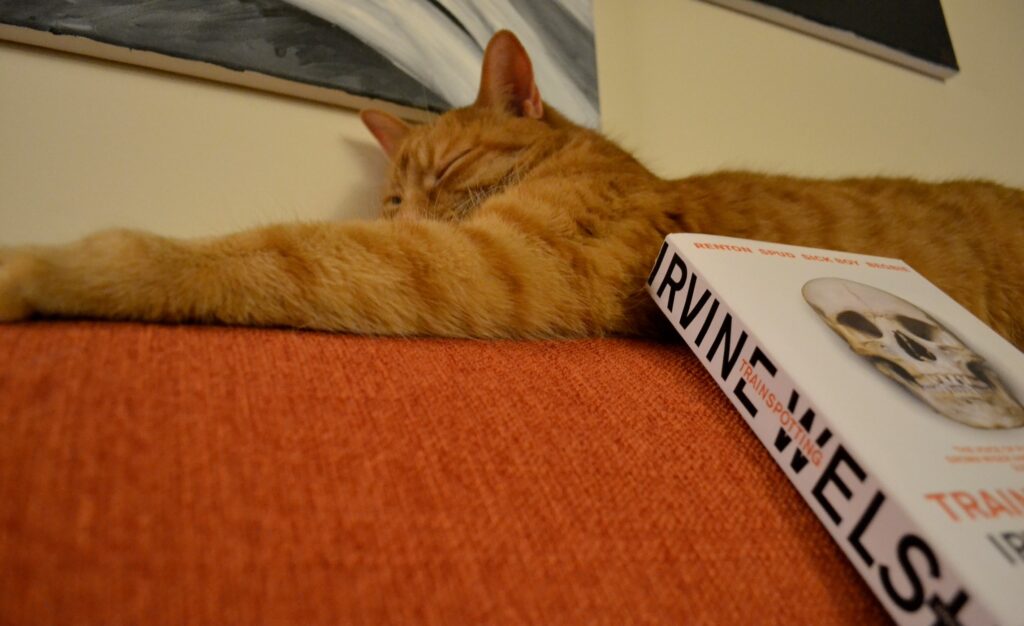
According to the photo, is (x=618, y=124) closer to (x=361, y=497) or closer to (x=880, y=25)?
(x=880, y=25)

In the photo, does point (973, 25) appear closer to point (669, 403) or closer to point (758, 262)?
point (758, 262)

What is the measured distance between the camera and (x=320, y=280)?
678mm

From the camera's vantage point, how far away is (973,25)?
229 centimetres

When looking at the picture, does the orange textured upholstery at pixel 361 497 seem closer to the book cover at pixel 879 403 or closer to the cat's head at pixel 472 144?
the book cover at pixel 879 403

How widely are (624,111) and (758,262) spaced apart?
3.41 feet

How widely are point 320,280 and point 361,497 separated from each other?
36cm

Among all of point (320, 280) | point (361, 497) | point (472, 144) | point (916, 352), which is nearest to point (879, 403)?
point (916, 352)

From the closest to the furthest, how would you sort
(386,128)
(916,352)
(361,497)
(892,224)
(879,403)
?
(361,497) → (879,403) → (916,352) → (892,224) → (386,128)

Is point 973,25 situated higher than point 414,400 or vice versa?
point 973,25

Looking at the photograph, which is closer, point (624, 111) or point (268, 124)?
point (268, 124)

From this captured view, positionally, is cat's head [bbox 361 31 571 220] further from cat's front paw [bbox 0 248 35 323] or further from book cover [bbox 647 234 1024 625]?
cat's front paw [bbox 0 248 35 323]

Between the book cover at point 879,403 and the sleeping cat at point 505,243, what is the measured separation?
164mm

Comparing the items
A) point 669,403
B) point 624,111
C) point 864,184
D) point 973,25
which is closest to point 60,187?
point 669,403

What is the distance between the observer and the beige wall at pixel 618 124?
979 millimetres
